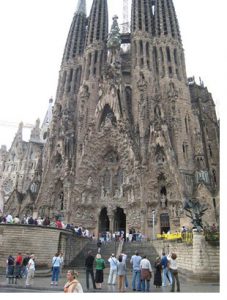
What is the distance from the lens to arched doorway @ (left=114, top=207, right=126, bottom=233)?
115 feet

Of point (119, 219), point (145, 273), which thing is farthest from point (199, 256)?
point (119, 219)

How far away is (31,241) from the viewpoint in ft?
66.2

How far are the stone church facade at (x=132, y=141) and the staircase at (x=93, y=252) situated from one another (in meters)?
6.52

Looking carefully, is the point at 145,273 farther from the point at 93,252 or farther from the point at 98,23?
the point at 98,23

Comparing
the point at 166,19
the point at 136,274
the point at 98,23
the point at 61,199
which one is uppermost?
the point at 98,23

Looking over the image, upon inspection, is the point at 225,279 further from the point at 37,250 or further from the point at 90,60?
the point at 90,60

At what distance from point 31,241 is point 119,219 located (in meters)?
17.5

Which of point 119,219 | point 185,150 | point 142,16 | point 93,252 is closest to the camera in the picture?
point 93,252

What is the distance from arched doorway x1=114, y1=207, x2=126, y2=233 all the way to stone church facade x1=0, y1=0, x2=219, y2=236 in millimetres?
113

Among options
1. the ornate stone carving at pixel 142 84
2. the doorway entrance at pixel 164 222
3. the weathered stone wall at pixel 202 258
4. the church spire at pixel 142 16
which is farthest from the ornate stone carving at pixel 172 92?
the weathered stone wall at pixel 202 258

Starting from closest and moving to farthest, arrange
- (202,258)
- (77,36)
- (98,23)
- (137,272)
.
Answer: (137,272) → (202,258) → (98,23) → (77,36)

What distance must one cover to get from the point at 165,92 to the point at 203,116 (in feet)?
21.9

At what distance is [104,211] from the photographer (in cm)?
3616

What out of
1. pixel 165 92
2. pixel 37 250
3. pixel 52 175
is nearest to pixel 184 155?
pixel 165 92
